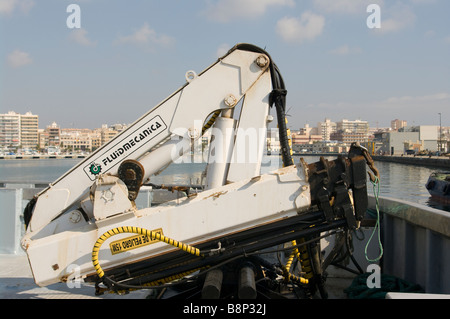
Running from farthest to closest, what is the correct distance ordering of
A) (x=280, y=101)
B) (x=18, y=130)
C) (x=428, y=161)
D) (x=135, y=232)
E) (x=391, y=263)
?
(x=18, y=130) → (x=428, y=161) → (x=391, y=263) → (x=280, y=101) → (x=135, y=232)

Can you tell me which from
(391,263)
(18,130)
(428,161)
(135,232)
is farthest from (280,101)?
(18,130)

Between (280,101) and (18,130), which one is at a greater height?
(18,130)

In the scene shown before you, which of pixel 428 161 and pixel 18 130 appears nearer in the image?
pixel 428 161

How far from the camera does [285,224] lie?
11.0 feet

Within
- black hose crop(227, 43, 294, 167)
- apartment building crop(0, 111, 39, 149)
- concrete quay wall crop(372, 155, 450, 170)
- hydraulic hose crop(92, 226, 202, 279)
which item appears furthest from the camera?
apartment building crop(0, 111, 39, 149)

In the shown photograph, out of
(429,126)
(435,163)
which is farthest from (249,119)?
(429,126)

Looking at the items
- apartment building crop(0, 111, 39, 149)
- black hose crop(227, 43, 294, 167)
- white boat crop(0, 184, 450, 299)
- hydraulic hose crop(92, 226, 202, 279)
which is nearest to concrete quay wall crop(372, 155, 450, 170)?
white boat crop(0, 184, 450, 299)

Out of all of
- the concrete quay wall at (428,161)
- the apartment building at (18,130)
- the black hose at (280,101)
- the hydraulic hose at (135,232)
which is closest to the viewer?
the hydraulic hose at (135,232)

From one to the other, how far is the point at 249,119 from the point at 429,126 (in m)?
127

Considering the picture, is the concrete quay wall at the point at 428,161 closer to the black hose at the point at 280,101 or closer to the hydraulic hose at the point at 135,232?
the black hose at the point at 280,101

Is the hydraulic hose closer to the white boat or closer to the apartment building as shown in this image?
the white boat

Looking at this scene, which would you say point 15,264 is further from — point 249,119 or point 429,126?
point 429,126

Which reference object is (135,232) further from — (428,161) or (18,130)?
(18,130)

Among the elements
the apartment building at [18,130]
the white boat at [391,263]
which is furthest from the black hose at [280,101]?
the apartment building at [18,130]
